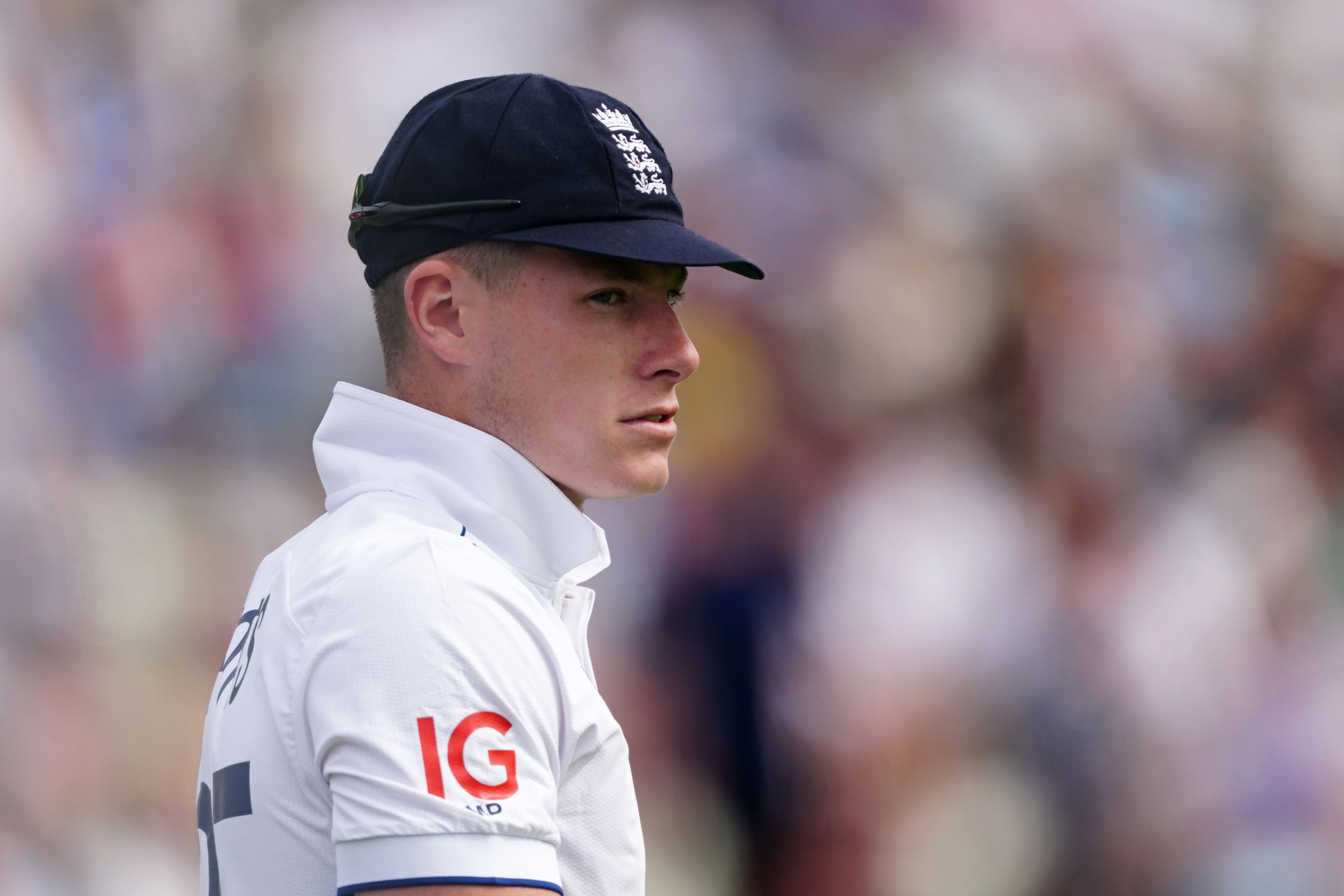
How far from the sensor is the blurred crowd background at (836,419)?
9.35 ft

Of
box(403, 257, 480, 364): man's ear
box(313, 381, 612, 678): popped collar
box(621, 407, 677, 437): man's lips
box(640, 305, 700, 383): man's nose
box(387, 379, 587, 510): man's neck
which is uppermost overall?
box(403, 257, 480, 364): man's ear

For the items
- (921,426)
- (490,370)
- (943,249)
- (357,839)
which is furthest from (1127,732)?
(357,839)

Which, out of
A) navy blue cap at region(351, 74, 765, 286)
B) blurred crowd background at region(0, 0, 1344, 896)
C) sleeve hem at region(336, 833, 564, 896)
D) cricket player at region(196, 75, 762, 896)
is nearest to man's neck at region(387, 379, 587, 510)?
cricket player at region(196, 75, 762, 896)

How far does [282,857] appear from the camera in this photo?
3.43 ft

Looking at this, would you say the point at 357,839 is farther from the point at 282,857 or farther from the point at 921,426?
the point at 921,426

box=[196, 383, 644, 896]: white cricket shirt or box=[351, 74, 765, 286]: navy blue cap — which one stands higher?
box=[351, 74, 765, 286]: navy blue cap

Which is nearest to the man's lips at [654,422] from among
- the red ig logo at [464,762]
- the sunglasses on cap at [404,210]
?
the sunglasses on cap at [404,210]

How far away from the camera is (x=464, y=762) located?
3.09ft

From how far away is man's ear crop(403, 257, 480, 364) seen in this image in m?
1.23

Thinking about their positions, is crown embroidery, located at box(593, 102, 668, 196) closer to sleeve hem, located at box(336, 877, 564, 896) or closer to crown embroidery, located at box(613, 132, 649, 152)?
crown embroidery, located at box(613, 132, 649, 152)

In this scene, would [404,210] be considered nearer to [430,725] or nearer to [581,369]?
[581,369]

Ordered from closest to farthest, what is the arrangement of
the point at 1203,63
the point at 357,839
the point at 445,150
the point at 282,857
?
1. the point at 357,839
2. the point at 282,857
3. the point at 445,150
4. the point at 1203,63

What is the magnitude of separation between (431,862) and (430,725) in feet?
0.30

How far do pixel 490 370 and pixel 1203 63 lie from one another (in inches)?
93.3
